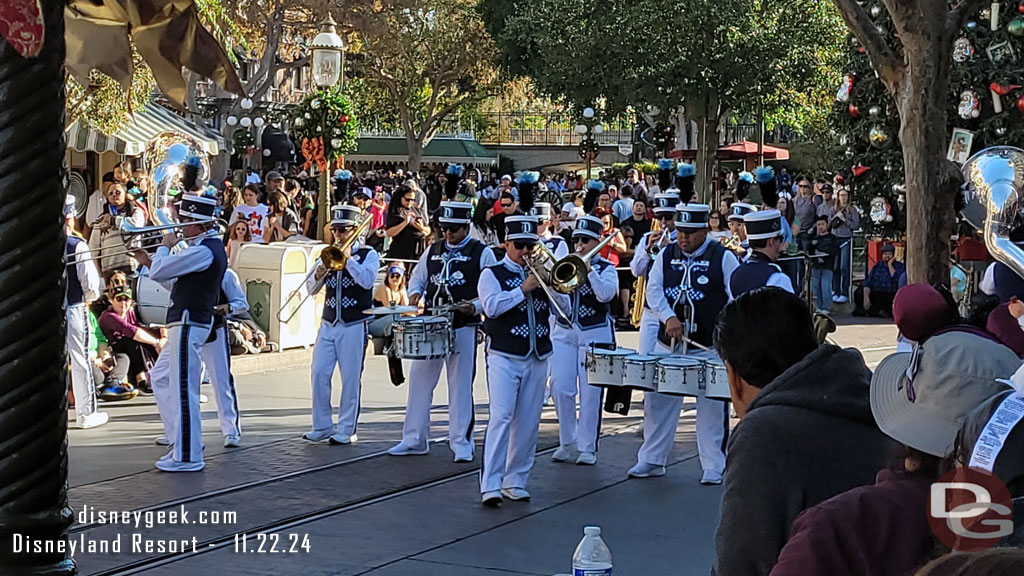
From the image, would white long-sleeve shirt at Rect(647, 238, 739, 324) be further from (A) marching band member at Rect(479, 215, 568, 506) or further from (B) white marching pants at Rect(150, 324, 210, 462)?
(B) white marching pants at Rect(150, 324, 210, 462)

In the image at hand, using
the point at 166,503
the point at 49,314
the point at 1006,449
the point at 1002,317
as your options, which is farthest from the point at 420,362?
the point at 1006,449

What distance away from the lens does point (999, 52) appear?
57.2 feet

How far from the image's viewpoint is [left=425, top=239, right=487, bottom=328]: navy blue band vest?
1096 centimetres

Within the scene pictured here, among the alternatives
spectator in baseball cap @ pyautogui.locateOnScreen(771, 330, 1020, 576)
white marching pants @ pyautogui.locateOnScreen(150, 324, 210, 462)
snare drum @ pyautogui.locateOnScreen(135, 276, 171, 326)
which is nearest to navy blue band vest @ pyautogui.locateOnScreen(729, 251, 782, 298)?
white marching pants @ pyautogui.locateOnScreen(150, 324, 210, 462)

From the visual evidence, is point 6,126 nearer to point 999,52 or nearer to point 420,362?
point 420,362

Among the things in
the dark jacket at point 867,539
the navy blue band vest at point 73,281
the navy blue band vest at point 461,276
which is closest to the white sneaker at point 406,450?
the navy blue band vest at point 461,276

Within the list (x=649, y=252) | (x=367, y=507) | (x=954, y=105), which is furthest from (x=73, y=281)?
(x=954, y=105)

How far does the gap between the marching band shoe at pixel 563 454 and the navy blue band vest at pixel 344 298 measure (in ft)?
6.63

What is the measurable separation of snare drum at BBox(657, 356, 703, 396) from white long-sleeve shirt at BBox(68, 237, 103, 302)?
5.24 metres

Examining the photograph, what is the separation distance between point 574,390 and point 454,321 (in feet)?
3.83

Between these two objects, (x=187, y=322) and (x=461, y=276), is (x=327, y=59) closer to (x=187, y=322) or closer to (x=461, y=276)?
(x=461, y=276)

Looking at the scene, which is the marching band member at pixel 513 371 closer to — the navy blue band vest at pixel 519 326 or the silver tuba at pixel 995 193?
the navy blue band vest at pixel 519 326

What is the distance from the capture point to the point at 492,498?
30.6 feet

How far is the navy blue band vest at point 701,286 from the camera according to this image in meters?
10.4
